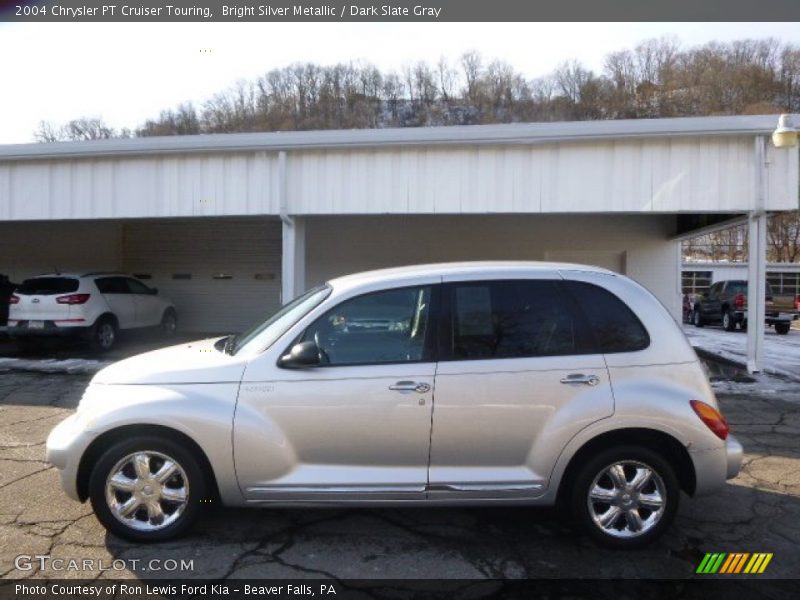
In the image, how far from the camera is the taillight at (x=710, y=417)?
12.7 ft

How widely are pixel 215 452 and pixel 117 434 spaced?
628 millimetres

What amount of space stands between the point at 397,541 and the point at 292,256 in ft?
25.0

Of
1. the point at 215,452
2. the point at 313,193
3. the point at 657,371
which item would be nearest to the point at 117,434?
the point at 215,452

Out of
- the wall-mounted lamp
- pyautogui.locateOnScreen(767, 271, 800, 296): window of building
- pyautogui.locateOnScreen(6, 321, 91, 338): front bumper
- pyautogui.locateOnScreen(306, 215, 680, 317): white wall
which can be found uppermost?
the wall-mounted lamp

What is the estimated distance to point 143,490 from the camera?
3871 mm

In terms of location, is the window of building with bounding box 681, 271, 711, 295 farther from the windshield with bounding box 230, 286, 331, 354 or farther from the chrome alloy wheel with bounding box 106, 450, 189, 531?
the chrome alloy wheel with bounding box 106, 450, 189, 531

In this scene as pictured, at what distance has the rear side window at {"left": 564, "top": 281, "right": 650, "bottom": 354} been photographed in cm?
397

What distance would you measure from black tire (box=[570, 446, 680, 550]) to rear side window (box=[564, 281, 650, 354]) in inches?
24.9

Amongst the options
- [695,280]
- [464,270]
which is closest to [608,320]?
[464,270]

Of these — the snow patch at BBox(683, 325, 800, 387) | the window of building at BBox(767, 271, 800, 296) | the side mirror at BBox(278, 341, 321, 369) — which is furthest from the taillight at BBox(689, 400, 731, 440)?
the window of building at BBox(767, 271, 800, 296)

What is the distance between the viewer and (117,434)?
390 cm

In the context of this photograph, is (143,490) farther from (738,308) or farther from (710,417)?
(738,308)

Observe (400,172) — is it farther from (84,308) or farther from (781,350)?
(781,350)

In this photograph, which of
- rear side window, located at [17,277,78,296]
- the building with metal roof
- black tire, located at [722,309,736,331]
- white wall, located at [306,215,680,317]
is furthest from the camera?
black tire, located at [722,309,736,331]
